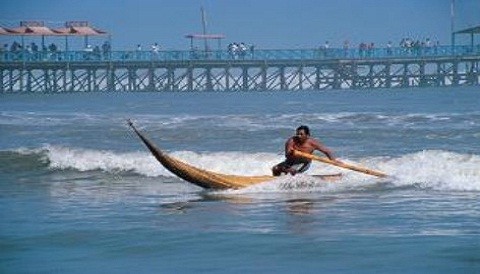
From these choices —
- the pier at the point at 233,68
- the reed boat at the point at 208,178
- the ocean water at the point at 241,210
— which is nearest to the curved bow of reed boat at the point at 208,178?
the reed boat at the point at 208,178

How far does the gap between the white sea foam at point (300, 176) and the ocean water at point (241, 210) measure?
0.06 feet

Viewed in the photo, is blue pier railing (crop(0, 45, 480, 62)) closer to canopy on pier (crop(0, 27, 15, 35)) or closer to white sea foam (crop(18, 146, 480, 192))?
canopy on pier (crop(0, 27, 15, 35))

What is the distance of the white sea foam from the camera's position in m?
12.2

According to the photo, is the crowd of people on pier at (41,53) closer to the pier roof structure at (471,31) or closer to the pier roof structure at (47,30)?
the pier roof structure at (47,30)

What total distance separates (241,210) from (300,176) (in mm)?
2188

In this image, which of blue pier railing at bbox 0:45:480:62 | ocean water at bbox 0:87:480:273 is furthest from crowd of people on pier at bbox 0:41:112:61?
ocean water at bbox 0:87:480:273

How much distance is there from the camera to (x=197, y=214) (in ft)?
32.2

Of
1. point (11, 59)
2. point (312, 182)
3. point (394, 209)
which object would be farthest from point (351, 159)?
point (11, 59)

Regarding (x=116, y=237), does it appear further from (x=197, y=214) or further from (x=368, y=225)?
(x=368, y=225)

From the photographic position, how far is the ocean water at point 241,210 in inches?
287

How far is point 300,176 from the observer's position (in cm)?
1204

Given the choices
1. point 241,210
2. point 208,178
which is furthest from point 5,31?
point 241,210

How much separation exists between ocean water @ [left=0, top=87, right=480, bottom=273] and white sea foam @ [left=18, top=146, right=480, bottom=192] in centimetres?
2

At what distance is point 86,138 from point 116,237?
15727mm
